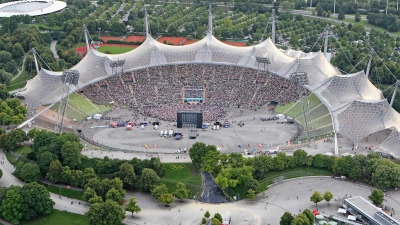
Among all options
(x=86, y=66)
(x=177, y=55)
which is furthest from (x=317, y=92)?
(x=86, y=66)

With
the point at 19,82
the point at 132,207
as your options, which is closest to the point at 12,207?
the point at 132,207

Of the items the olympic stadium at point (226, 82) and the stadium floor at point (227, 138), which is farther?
the olympic stadium at point (226, 82)

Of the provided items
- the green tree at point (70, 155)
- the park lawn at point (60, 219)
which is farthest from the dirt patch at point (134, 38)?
the park lawn at point (60, 219)

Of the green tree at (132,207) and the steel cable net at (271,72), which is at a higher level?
the steel cable net at (271,72)

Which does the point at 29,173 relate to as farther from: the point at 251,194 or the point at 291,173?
the point at 291,173

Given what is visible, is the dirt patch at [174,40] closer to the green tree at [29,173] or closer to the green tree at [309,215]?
the green tree at [29,173]

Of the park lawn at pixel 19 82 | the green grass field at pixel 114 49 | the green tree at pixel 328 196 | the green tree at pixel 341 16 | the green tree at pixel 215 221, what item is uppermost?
the green tree at pixel 215 221

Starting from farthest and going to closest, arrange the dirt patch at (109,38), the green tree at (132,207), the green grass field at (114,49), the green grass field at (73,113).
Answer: the dirt patch at (109,38) < the green grass field at (114,49) < the green grass field at (73,113) < the green tree at (132,207)
